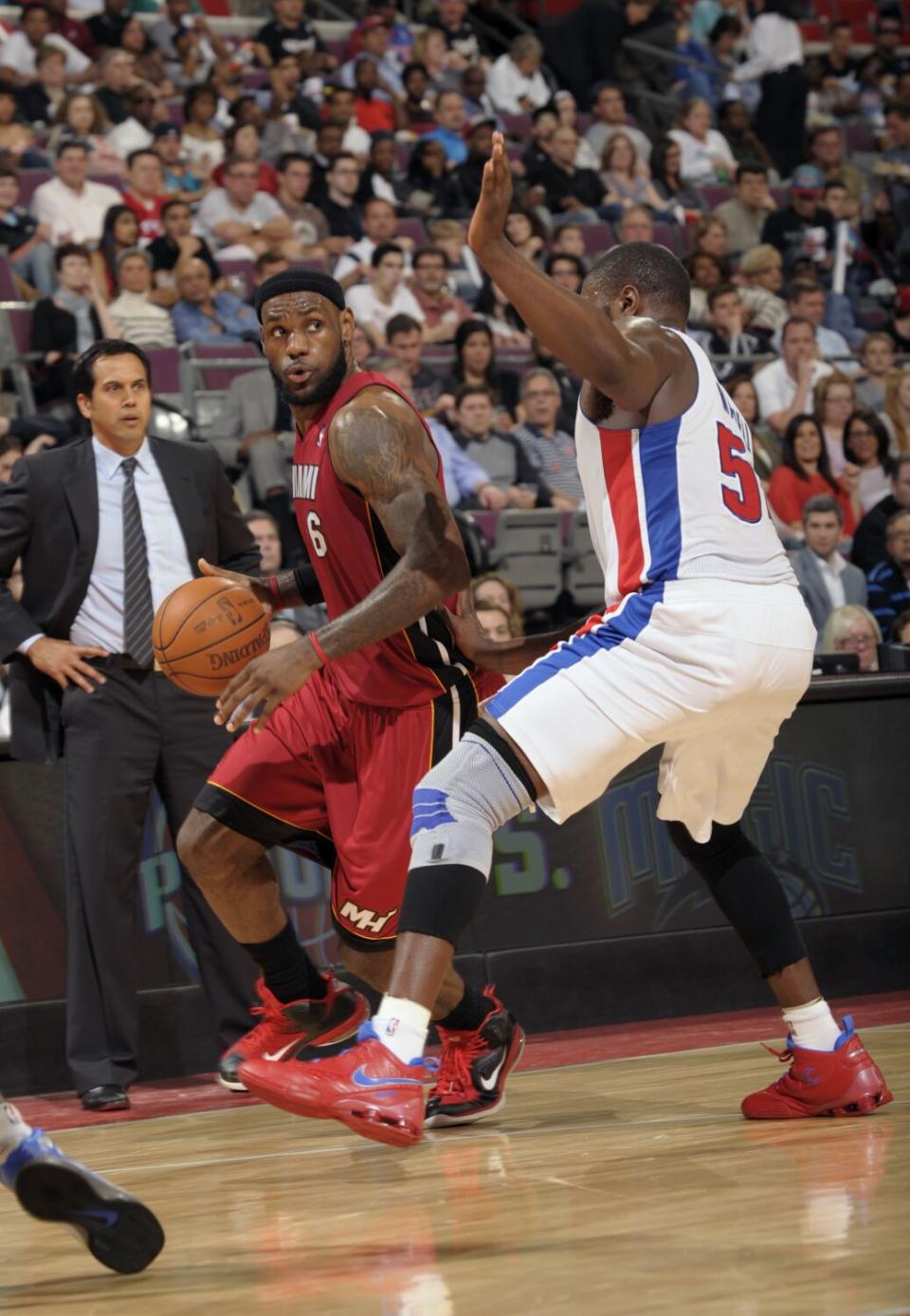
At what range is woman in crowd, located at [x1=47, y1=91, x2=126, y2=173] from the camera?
11.9 meters

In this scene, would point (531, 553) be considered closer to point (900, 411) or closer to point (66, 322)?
point (66, 322)

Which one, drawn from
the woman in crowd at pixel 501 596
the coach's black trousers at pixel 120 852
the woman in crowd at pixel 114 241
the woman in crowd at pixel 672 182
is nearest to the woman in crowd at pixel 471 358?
the woman in crowd at pixel 114 241

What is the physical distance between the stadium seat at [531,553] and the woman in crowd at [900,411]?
328 cm

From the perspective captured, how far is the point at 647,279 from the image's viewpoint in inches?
162

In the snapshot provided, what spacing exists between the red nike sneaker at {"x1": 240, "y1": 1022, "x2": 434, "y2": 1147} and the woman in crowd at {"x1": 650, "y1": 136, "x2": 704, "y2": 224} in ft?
39.9

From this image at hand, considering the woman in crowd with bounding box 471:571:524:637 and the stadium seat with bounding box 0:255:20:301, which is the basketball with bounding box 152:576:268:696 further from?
the stadium seat with bounding box 0:255:20:301

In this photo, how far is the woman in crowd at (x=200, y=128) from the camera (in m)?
12.8

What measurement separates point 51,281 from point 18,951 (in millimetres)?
6040

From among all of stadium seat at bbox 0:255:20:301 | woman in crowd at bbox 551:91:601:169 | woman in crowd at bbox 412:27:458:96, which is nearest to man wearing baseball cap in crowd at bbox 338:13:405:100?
woman in crowd at bbox 412:27:458:96

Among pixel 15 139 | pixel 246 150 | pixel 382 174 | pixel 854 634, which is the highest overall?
pixel 15 139

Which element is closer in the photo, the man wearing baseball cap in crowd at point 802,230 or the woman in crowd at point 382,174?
the woman in crowd at point 382,174

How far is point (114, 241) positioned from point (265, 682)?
7510mm

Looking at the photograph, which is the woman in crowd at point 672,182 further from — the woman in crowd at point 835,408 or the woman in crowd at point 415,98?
the woman in crowd at point 835,408

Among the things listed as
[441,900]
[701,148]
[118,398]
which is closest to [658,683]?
[441,900]
